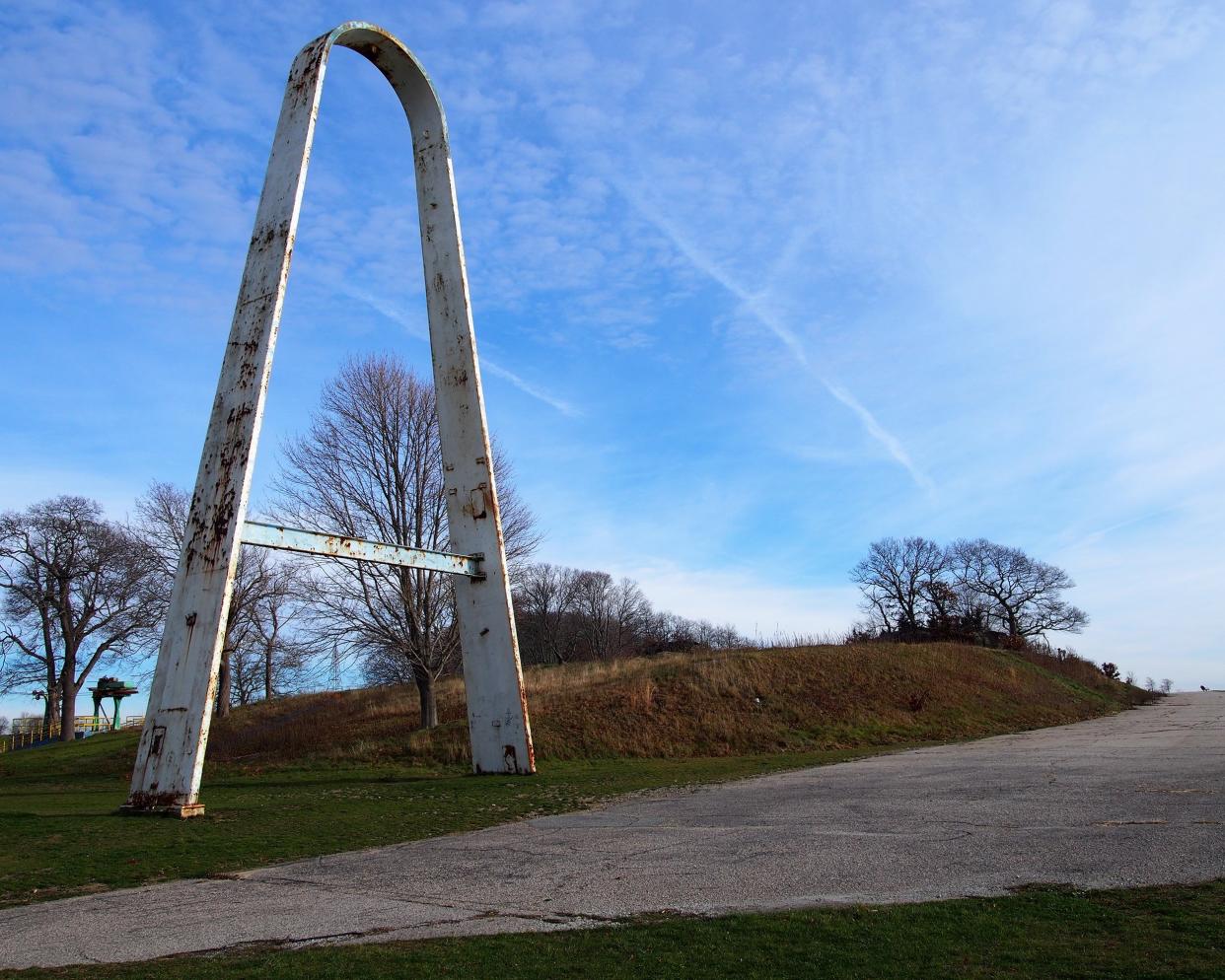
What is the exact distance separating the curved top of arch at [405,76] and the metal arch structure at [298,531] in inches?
0.9

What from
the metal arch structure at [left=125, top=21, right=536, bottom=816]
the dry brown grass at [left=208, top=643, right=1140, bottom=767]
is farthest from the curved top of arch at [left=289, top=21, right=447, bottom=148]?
the dry brown grass at [left=208, top=643, right=1140, bottom=767]

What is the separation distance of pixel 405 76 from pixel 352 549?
8.69 m

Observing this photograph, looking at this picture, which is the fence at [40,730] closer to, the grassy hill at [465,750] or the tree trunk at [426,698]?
the grassy hill at [465,750]

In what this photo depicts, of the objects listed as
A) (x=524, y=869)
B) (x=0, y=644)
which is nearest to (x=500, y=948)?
(x=524, y=869)

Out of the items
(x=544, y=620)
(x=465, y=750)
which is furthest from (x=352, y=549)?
(x=544, y=620)

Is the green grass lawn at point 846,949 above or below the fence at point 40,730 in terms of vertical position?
below

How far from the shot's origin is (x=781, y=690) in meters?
24.2

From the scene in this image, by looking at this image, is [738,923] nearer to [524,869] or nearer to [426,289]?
[524,869]

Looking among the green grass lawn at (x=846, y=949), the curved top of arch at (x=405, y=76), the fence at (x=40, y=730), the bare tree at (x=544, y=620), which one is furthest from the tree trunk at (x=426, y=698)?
the bare tree at (x=544, y=620)

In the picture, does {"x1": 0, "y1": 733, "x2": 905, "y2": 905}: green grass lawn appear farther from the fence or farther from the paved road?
the fence

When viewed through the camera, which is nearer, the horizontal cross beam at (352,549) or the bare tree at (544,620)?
the horizontal cross beam at (352,549)

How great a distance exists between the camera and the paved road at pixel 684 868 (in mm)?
4805

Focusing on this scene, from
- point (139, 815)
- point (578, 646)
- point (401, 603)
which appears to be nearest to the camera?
point (139, 815)

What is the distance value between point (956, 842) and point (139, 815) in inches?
323
